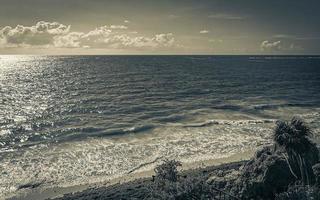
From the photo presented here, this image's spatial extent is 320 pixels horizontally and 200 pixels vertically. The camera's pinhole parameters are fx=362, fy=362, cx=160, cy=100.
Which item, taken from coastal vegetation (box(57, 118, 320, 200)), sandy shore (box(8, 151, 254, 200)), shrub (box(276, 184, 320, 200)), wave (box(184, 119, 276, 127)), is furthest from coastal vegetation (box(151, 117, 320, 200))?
wave (box(184, 119, 276, 127))

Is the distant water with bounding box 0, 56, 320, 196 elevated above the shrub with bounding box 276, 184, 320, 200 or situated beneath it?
situated beneath

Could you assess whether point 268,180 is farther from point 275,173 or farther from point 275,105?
point 275,105

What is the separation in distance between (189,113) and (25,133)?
2859 cm

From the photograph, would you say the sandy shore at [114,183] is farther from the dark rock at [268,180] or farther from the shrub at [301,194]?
the shrub at [301,194]

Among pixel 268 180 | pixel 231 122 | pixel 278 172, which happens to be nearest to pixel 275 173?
pixel 278 172

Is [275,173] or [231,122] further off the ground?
[275,173]

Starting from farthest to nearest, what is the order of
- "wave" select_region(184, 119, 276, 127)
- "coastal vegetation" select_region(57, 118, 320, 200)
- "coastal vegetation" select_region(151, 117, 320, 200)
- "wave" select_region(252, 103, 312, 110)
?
"wave" select_region(252, 103, 312, 110) → "wave" select_region(184, 119, 276, 127) → "coastal vegetation" select_region(151, 117, 320, 200) → "coastal vegetation" select_region(57, 118, 320, 200)

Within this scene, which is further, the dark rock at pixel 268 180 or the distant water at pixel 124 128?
the distant water at pixel 124 128

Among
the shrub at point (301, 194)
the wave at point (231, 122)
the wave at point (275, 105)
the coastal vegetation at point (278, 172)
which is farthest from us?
the wave at point (275, 105)

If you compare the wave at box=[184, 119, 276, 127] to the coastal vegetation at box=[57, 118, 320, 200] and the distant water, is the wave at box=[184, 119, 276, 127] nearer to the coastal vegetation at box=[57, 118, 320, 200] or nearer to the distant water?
the distant water

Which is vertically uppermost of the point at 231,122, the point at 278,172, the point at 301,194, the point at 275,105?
the point at 278,172

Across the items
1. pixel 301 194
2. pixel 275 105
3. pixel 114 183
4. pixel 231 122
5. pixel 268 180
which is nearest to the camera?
pixel 301 194

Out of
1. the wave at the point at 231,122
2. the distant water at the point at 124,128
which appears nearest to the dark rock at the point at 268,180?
the distant water at the point at 124,128

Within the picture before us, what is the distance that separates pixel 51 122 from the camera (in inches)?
2322
